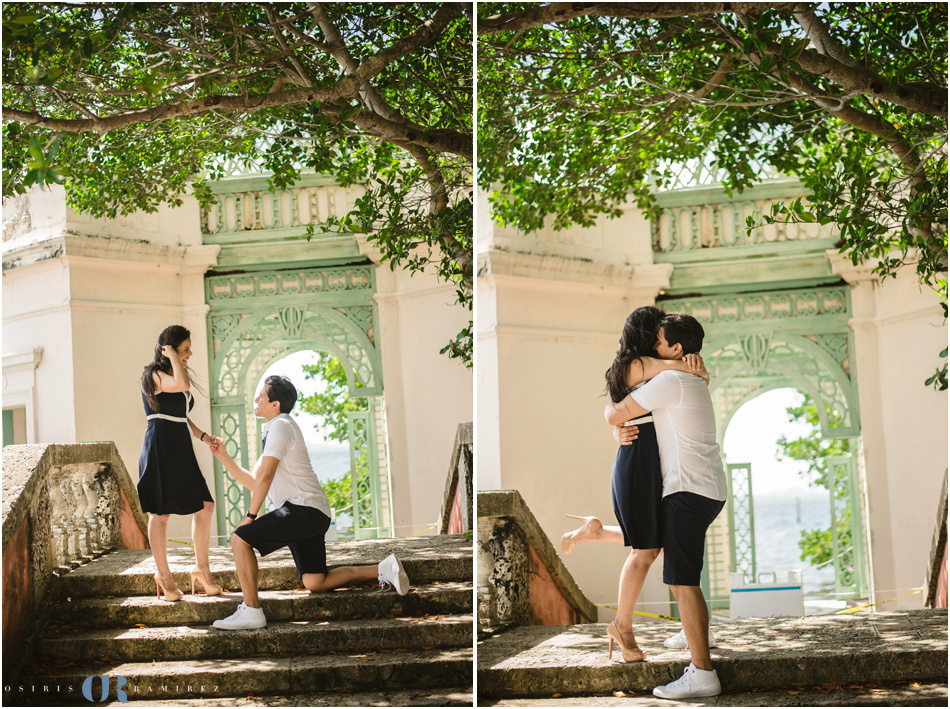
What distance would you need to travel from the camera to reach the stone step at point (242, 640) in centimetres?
349

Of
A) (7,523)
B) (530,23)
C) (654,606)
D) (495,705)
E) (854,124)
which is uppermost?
(530,23)

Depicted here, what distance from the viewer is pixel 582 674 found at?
11.0 feet

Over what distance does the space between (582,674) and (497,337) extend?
56.0 inches

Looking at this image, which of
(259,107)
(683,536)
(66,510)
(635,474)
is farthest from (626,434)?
(66,510)

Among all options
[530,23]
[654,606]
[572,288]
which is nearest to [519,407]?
[572,288]

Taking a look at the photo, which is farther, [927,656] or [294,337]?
[294,337]

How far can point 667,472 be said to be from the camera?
10.7 ft

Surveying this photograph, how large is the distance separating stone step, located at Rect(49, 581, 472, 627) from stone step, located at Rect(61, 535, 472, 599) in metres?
0.05

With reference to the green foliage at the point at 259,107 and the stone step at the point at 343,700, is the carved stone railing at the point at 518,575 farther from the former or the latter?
the green foliage at the point at 259,107

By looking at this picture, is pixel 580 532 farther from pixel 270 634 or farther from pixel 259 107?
pixel 259 107

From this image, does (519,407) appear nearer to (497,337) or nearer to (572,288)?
(497,337)

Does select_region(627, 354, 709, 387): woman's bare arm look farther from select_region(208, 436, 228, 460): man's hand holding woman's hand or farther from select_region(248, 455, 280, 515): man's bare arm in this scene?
select_region(208, 436, 228, 460): man's hand holding woman's hand

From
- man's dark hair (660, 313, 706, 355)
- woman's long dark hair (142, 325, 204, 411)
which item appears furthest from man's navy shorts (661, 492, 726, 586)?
woman's long dark hair (142, 325, 204, 411)

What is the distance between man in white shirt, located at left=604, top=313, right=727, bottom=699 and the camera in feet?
10.6
